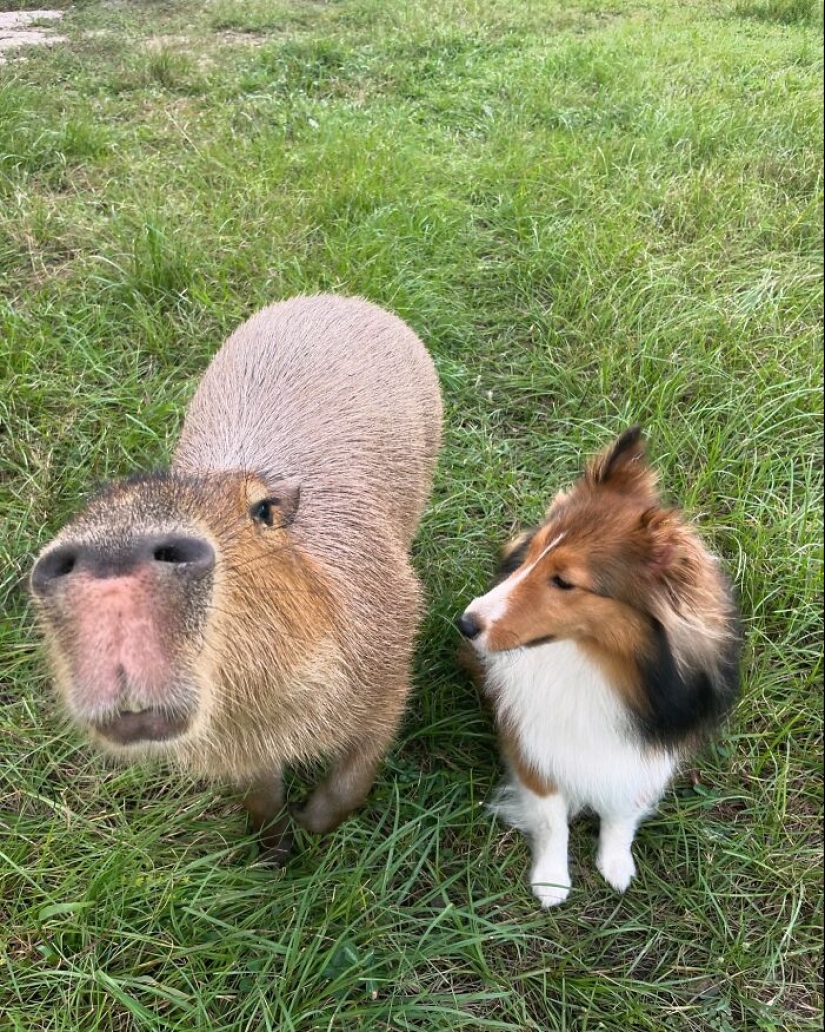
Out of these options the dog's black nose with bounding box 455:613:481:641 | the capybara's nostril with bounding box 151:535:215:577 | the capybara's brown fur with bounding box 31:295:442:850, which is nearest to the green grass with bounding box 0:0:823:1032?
the capybara's brown fur with bounding box 31:295:442:850

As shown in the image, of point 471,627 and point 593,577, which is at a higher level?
point 593,577

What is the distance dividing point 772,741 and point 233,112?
4.78 meters

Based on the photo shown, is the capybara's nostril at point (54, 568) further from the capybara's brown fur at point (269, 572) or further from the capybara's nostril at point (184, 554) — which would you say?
the capybara's nostril at point (184, 554)

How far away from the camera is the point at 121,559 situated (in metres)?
1.02

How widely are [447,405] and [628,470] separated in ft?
5.25

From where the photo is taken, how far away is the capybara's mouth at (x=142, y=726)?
3.48 ft

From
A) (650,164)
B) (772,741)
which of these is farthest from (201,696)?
(650,164)

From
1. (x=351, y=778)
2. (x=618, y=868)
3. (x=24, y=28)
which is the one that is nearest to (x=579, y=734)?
(x=618, y=868)

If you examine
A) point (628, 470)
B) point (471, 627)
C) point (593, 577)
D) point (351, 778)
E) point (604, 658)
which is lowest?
point (351, 778)

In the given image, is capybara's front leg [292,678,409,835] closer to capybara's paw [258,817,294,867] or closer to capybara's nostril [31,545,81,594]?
capybara's paw [258,817,294,867]

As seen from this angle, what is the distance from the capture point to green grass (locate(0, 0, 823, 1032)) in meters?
1.82

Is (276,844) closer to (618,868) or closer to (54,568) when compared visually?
(618,868)

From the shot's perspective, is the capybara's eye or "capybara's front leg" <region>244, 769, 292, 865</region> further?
"capybara's front leg" <region>244, 769, 292, 865</region>

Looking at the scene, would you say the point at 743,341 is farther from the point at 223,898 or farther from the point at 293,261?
the point at 223,898
